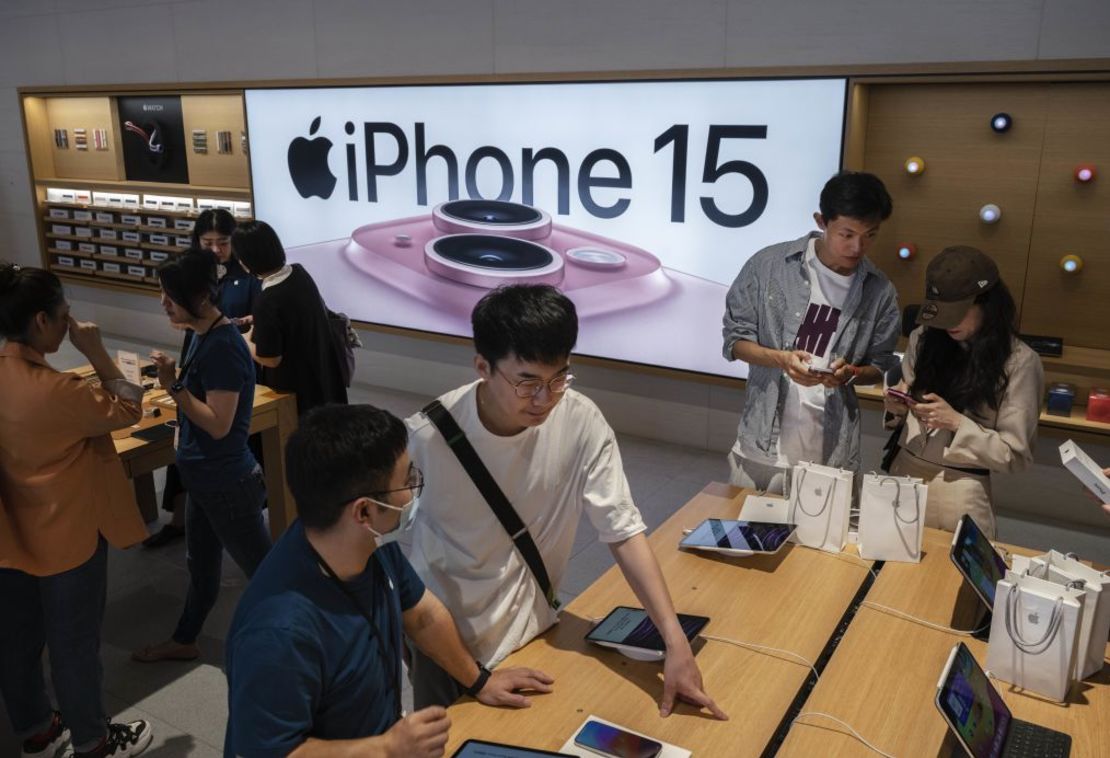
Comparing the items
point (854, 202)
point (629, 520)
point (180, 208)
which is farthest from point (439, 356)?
point (629, 520)

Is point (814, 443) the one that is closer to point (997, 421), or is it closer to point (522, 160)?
point (997, 421)

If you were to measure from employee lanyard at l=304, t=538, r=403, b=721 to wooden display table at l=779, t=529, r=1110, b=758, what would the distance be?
30.6 inches

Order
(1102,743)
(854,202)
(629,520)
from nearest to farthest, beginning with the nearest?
(1102,743)
(629,520)
(854,202)

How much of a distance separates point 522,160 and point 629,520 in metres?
4.40

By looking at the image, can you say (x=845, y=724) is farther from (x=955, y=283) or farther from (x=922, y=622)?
(x=955, y=283)

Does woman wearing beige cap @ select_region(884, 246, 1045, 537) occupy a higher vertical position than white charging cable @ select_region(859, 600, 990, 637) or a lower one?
higher

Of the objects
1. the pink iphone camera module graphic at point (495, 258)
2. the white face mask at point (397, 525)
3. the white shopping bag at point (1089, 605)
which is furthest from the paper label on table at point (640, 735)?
the pink iphone camera module graphic at point (495, 258)

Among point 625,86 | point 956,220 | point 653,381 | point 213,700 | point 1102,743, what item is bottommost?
point 213,700

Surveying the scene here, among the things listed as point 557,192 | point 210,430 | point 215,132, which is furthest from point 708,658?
point 215,132

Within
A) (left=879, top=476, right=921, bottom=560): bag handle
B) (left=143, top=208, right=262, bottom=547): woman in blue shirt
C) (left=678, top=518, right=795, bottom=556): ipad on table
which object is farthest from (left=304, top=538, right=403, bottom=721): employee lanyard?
(left=143, top=208, right=262, bottom=547): woman in blue shirt

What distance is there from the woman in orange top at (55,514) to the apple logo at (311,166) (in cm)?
432

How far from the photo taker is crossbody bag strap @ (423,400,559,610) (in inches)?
72.2

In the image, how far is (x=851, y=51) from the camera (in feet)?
15.0

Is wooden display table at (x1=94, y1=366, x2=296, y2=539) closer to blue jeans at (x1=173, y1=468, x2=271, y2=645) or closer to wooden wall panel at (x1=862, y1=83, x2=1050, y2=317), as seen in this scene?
blue jeans at (x1=173, y1=468, x2=271, y2=645)
